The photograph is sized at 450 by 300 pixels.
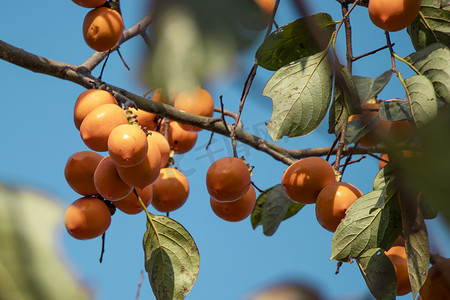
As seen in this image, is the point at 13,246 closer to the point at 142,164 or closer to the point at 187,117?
the point at 142,164

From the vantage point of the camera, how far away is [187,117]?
4.66ft

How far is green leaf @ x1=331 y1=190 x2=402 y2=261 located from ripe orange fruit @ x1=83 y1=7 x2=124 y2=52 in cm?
58

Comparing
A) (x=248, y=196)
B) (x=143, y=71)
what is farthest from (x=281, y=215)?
(x=143, y=71)

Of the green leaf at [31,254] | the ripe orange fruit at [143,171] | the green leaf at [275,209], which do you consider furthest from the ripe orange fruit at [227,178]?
→ the green leaf at [31,254]

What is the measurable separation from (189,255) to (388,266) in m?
0.51

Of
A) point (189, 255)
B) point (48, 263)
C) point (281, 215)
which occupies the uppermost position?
point (281, 215)

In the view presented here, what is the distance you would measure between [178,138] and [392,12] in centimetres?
83

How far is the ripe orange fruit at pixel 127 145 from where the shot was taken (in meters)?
0.97

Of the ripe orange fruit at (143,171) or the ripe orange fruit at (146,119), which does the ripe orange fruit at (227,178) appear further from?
the ripe orange fruit at (146,119)

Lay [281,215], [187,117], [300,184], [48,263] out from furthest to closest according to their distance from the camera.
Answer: [281,215] < [187,117] < [300,184] < [48,263]

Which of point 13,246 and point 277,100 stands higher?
point 277,100

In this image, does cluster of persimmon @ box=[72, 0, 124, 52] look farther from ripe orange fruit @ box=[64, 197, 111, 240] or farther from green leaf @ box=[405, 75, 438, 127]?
green leaf @ box=[405, 75, 438, 127]

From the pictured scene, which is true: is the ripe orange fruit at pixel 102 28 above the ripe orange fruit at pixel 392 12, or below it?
above

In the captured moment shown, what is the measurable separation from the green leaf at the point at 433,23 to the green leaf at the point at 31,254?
46.7 inches
